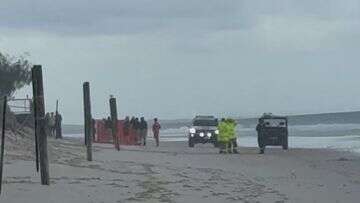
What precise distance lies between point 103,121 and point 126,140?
1.90 metres

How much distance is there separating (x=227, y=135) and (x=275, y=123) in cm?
587

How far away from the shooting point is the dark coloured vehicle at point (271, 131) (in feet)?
128

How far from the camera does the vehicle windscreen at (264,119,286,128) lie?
40.1 metres

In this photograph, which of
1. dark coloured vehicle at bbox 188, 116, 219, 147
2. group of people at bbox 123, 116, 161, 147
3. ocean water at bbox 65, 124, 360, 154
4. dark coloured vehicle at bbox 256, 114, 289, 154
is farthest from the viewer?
ocean water at bbox 65, 124, 360, 154

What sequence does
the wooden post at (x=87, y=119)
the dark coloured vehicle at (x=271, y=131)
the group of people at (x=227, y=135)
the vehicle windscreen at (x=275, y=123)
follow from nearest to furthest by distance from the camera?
the wooden post at (x=87, y=119) < the group of people at (x=227, y=135) < the dark coloured vehicle at (x=271, y=131) < the vehicle windscreen at (x=275, y=123)

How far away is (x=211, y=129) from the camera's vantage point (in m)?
46.8

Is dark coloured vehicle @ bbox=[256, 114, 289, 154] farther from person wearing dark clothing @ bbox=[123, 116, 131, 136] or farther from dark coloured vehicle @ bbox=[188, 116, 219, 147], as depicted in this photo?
person wearing dark clothing @ bbox=[123, 116, 131, 136]

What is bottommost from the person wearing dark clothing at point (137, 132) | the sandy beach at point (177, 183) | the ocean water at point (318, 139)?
the ocean water at point (318, 139)

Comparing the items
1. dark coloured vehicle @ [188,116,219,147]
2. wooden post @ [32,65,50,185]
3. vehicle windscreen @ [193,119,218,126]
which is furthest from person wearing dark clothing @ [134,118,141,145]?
wooden post @ [32,65,50,185]

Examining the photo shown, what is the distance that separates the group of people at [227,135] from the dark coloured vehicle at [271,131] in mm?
2154

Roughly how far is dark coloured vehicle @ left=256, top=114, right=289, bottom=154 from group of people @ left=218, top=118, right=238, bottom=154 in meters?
2.15

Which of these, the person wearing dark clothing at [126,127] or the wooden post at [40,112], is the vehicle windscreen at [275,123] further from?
the wooden post at [40,112]

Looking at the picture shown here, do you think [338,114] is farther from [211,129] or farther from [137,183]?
[137,183]

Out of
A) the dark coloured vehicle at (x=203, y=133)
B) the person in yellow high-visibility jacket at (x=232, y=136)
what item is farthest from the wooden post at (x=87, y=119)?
the dark coloured vehicle at (x=203, y=133)
